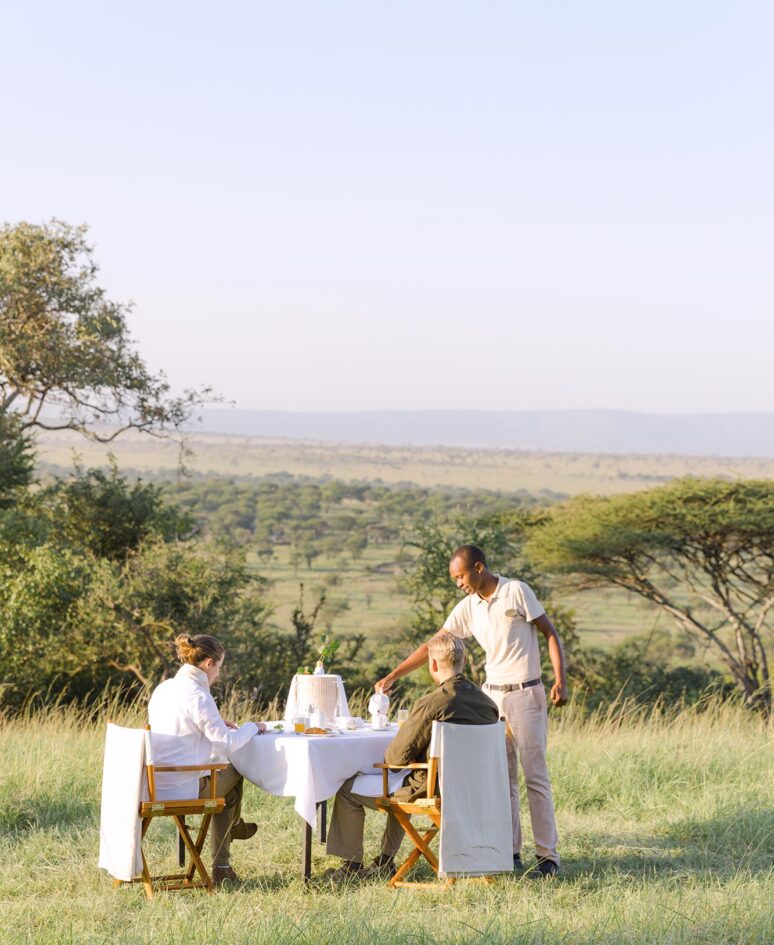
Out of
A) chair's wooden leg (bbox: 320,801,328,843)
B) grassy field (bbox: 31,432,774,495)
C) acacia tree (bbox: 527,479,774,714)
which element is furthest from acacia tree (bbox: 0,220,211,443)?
grassy field (bbox: 31,432,774,495)

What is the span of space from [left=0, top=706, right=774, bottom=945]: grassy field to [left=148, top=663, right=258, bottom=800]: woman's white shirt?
48cm

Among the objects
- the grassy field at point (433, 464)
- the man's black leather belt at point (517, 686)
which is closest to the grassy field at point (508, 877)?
the man's black leather belt at point (517, 686)

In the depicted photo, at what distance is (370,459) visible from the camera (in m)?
121

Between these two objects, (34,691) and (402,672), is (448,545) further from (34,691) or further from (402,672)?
(402,672)

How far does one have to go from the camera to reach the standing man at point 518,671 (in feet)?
20.5

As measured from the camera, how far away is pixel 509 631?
6.29m

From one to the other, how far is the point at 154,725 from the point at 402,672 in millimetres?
1305

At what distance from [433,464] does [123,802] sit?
361 ft

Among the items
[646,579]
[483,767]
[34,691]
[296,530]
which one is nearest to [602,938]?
[483,767]

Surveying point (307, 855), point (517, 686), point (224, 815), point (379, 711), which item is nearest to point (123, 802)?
point (224, 815)

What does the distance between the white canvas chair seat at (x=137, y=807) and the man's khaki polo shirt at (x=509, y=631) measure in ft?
4.54

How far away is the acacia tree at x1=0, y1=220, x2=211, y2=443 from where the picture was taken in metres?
17.8

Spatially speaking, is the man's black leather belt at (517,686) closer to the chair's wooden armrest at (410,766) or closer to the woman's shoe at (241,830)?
Answer: the chair's wooden armrest at (410,766)

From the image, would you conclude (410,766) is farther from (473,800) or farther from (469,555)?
(469,555)
